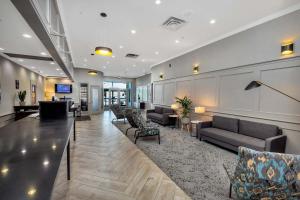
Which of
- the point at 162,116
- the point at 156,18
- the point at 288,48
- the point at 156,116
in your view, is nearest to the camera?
the point at 288,48

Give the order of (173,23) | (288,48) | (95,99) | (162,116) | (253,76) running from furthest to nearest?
1. (95,99)
2. (162,116)
3. (253,76)
4. (173,23)
5. (288,48)

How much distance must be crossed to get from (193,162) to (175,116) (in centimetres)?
343

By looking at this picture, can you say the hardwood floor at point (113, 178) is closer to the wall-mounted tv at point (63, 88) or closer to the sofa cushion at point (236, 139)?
the sofa cushion at point (236, 139)

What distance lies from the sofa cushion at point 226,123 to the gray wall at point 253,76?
0.25 m

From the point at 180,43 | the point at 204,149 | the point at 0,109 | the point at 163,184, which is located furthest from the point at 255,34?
the point at 0,109

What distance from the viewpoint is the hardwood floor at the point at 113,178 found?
7.11 ft

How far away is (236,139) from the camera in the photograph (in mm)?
3625

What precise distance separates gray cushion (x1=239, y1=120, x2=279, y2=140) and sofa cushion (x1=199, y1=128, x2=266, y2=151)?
6.8 inches

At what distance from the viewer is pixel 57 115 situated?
11.4 ft

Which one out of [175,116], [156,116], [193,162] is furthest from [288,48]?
[156,116]

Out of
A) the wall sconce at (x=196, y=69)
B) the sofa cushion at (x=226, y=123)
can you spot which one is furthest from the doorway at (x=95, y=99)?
the sofa cushion at (x=226, y=123)

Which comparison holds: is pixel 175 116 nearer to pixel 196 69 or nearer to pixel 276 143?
pixel 196 69

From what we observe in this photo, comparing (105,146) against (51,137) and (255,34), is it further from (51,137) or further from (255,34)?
(255,34)

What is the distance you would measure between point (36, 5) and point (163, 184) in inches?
124
